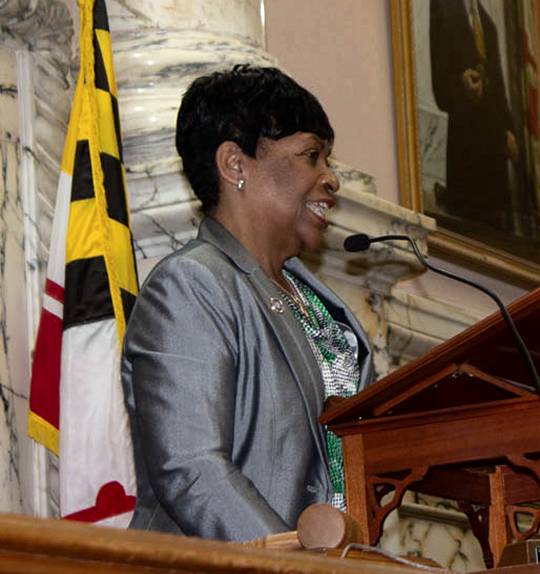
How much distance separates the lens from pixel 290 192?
3.44m

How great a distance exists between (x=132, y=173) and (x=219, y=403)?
209cm

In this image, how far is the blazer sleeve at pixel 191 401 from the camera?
2.84 meters

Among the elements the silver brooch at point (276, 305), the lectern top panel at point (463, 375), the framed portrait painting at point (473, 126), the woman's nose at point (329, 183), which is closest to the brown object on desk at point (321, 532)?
the lectern top panel at point (463, 375)

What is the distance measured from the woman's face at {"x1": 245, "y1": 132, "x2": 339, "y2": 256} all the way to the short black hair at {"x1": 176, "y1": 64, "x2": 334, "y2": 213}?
0.03 m

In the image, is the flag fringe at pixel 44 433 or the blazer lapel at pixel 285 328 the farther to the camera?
the flag fringe at pixel 44 433

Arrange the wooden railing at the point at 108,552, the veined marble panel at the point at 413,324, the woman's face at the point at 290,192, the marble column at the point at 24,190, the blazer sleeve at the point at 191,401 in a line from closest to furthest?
1. the wooden railing at the point at 108,552
2. the blazer sleeve at the point at 191,401
3. the woman's face at the point at 290,192
4. the marble column at the point at 24,190
5. the veined marble panel at the point at 413,324

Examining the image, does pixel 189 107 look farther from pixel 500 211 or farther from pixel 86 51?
pixel 500 211

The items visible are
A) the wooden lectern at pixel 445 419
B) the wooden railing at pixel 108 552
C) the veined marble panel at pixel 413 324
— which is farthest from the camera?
the veined marble panel at pixel 413 324

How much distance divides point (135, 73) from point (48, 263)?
2.98 ft

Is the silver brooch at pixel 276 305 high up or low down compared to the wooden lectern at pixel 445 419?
up

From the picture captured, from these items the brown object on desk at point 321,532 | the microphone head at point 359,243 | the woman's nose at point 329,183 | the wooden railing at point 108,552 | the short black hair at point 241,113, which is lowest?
the microphone head at point 359,243

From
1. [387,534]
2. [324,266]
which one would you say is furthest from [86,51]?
[387,534]

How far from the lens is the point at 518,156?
7816mm

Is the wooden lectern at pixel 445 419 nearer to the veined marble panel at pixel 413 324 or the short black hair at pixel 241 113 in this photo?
the short black hair at pixel 241 113
